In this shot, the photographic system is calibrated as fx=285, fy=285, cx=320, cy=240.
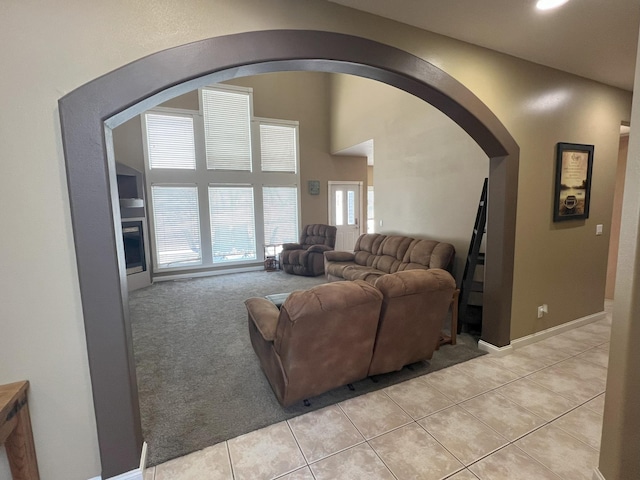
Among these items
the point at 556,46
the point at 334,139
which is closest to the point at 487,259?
the point at 556,46

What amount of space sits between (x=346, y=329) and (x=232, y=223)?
206 inches

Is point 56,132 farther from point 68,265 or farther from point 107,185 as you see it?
point 68,265

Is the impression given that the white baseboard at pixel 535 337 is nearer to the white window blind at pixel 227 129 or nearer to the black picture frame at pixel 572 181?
the black picture frame at pixel 572 181

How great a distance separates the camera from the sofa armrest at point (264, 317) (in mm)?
1976

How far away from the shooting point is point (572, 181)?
9.73 ft

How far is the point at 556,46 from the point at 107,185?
11.0 ft

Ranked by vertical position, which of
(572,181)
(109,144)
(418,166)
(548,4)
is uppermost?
(548,4)

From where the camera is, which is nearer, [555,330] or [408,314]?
[408,314]

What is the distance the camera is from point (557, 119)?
9.18ft

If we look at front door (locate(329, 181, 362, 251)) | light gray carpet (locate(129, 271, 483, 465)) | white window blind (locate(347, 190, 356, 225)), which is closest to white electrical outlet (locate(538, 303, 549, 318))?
light gray carpet (locate(129, 271, 483, 465))

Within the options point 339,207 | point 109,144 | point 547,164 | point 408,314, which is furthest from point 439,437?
point 339,207

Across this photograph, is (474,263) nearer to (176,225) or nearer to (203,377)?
(203,377)

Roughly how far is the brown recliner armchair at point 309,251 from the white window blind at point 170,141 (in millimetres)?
2790

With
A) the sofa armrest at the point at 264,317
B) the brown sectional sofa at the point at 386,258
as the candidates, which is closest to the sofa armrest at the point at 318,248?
the brown sectional sofa at the point at 386,258
